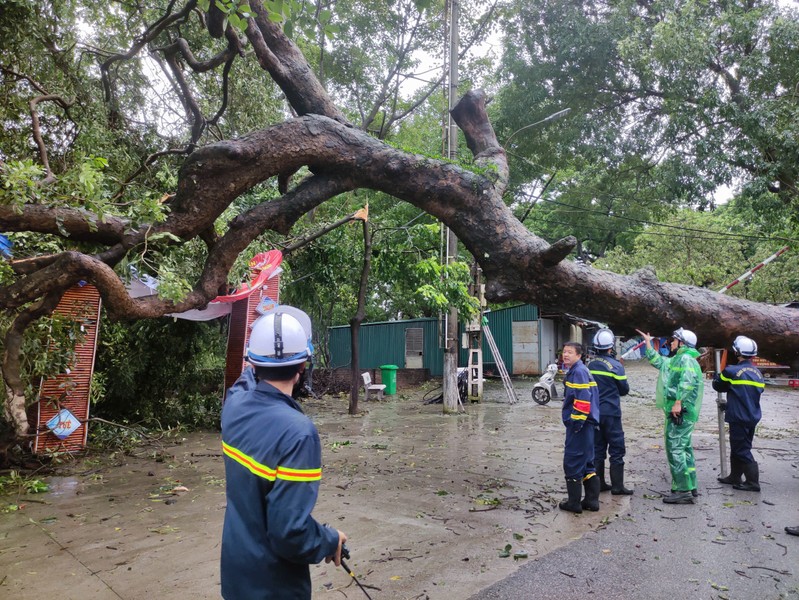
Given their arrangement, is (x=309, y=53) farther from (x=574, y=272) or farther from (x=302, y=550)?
(x=302, y=550)

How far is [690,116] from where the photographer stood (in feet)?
41.8

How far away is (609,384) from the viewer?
692 centimetres

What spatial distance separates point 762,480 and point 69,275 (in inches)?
313

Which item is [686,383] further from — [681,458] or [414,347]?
[414,347]

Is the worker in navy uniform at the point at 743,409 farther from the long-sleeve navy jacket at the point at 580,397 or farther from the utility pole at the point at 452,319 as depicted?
the utility pole at the point at 452,319

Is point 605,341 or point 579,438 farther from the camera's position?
point 605,341

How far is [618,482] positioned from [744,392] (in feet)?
5.84

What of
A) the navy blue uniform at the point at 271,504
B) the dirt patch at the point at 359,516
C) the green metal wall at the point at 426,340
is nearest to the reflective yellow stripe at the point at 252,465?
the navy blue uniform at the point at 271,504

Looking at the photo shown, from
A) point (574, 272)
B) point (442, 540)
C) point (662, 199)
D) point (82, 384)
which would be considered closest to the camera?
point (442, 540)

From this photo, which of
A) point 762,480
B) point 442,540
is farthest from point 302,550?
point 762,480

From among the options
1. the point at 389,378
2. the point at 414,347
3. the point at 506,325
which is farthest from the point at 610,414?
the point at 506,325

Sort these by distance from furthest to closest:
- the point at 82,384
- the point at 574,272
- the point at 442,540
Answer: the point at 82,384, the point at 574,272, the point at 442,540

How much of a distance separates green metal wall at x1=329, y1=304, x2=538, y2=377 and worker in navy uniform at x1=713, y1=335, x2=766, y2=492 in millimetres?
15177

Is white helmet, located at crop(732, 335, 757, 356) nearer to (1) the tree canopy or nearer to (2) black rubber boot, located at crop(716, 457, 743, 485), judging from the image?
(1) the tree canopy
